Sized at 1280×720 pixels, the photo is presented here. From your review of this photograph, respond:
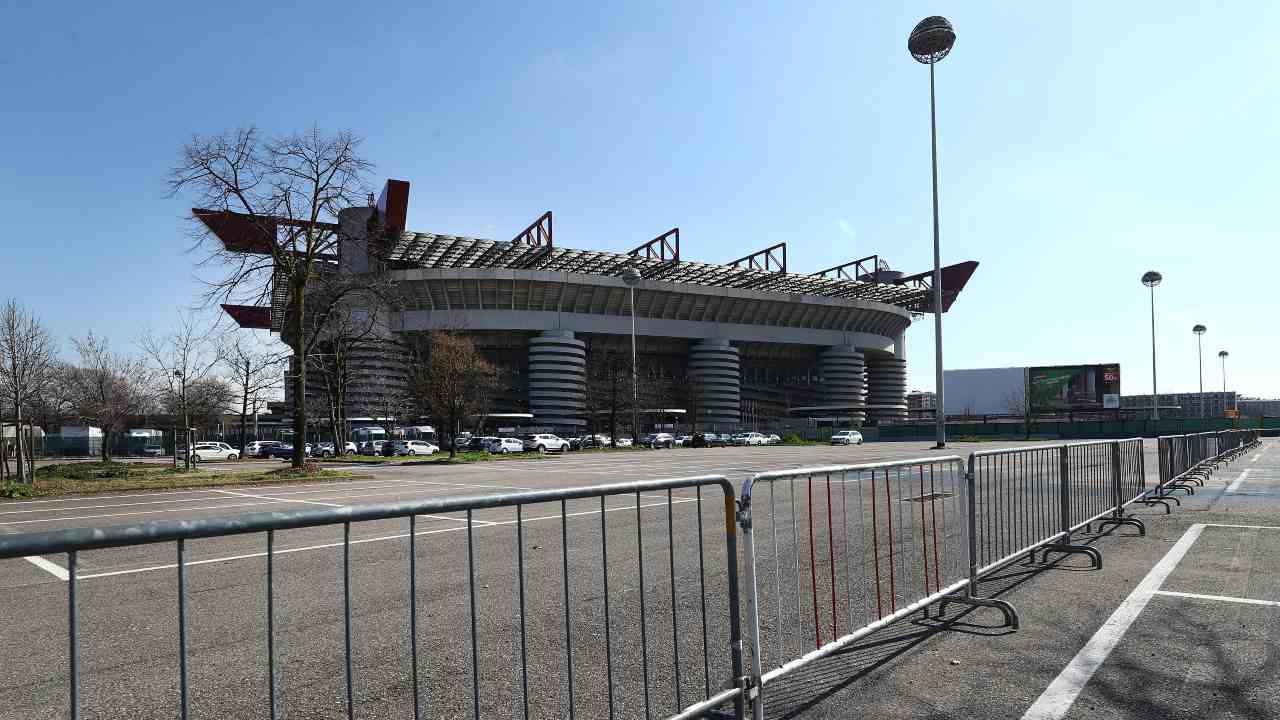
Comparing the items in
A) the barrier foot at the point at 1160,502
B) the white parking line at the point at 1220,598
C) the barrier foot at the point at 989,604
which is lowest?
the barrier foot at the point at 1160,502

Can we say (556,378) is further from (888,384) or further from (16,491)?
(16,491)

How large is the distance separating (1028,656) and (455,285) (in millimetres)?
77099

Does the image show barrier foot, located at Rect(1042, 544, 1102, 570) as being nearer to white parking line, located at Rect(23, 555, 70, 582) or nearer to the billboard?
white parking line, located at Rect(23, 555, 70, 582)

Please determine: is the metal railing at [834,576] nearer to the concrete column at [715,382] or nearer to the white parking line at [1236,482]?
the white parking line at [1236,482]

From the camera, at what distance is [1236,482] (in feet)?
57.7

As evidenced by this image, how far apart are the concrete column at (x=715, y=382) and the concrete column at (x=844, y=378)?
17444 mm

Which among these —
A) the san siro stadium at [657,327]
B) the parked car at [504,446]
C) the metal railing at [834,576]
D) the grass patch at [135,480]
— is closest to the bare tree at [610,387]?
the san siro stadium at [657,327]

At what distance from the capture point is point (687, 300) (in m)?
90.8

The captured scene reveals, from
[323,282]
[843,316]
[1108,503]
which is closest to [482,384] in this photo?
[323,282]

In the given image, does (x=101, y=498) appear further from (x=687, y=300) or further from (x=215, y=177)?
(x=687, y=300)

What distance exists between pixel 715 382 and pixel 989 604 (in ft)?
291

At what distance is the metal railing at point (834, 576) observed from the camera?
14.0 ft

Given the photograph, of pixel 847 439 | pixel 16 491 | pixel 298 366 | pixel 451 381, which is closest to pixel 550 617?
pixel 16 491

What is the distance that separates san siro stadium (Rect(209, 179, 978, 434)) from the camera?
7412 centimetres
